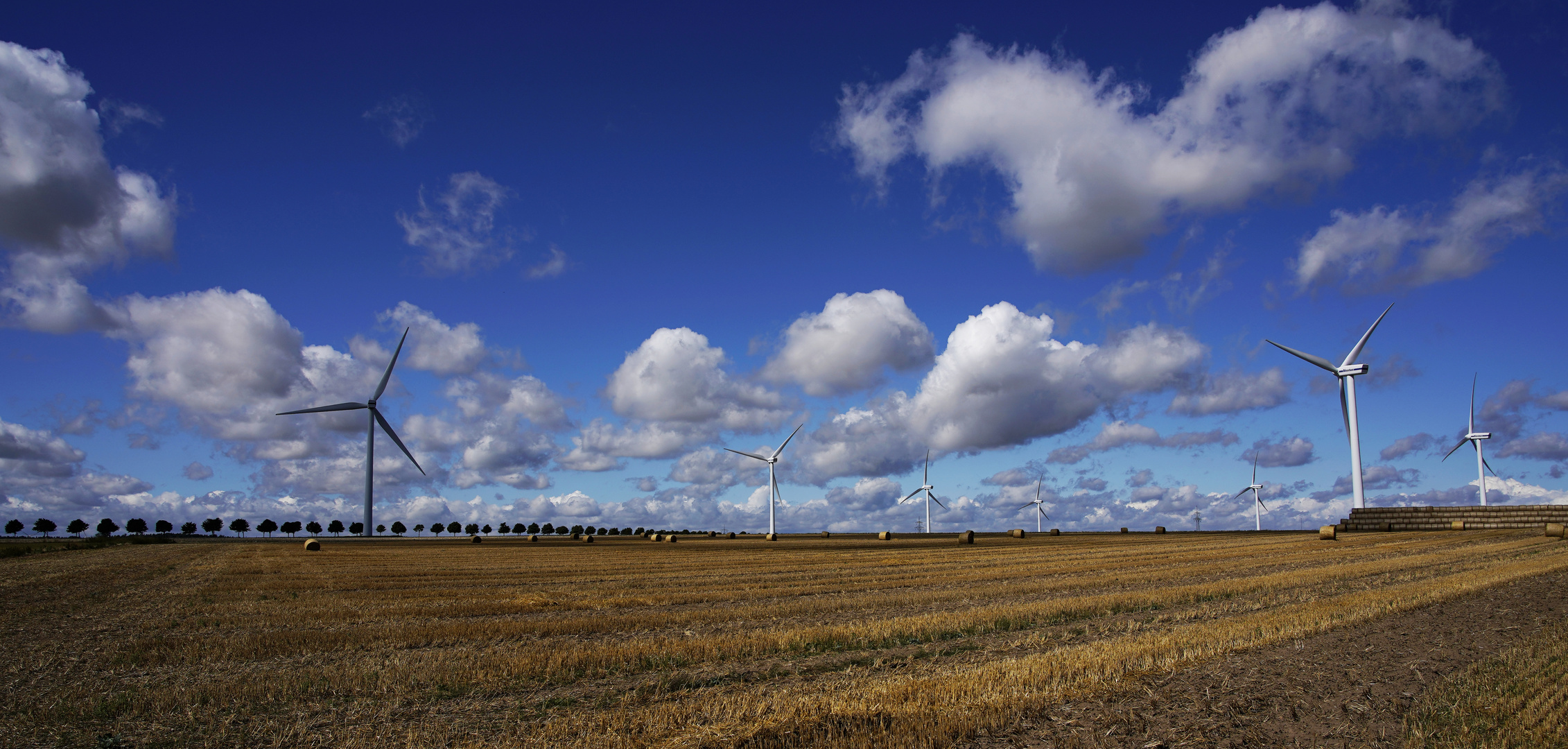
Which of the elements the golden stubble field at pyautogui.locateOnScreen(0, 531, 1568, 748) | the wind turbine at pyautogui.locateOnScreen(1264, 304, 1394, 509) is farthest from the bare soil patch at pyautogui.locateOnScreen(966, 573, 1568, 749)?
the wind turbine at pyautogui.locateOnScreen(1264, 304, 1394, 509)

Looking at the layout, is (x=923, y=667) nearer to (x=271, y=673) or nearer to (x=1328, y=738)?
(x=1328, y=738)

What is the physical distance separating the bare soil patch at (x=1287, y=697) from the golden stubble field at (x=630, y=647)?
0.62 m

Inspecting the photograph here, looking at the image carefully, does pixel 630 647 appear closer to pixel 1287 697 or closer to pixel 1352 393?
pixel 1287 697

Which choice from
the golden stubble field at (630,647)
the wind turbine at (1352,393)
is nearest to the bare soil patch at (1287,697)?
the golden stubble field at (630,647)

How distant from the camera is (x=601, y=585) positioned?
2978 cm

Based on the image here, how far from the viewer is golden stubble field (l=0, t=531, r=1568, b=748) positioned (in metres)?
10.0

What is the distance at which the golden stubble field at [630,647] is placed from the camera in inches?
394

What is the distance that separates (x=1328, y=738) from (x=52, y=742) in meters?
15.1

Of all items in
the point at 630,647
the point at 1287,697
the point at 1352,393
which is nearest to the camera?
the point at 1287,697

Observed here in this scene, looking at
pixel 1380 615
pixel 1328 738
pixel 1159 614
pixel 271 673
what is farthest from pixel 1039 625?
pixel 271 673

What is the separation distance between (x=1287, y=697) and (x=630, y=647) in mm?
10833

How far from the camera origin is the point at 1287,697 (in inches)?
436

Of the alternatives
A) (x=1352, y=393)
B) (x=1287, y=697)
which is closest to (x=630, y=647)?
(x=1287, y=697)

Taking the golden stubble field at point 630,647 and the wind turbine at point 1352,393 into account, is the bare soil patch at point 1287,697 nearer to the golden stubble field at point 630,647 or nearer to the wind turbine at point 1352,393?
the golden stubble field at point 630,647
